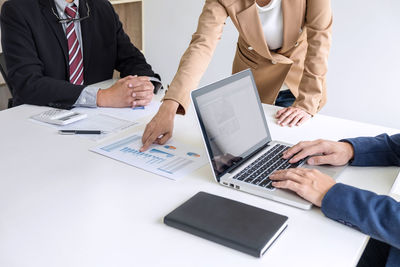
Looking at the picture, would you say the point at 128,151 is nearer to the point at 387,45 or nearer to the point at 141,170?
the point at 141,170

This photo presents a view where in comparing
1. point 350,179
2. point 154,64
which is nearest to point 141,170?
point 350,179

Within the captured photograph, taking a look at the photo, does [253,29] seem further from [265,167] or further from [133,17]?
[133,17]

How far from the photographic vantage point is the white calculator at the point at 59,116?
1414mm

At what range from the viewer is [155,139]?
4.19ft

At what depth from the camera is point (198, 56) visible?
151 cm

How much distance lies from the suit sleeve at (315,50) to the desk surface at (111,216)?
0.50m

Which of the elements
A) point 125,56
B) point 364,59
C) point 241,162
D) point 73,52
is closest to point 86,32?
point 73,52

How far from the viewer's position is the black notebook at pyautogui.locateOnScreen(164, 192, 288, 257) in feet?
2.66

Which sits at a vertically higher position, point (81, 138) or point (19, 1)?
point (19, 1)

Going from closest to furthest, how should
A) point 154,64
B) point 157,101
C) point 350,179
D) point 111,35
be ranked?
point 350,179
point 157,101
point 111,35
point 154,64

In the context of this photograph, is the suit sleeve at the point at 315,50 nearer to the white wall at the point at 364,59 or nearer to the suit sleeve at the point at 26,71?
the suit sleeve at the point at 26,71

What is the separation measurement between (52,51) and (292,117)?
3.39 ft

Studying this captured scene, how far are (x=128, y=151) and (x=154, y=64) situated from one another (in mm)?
2766

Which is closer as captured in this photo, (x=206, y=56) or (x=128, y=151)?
(x=128, y=151)
